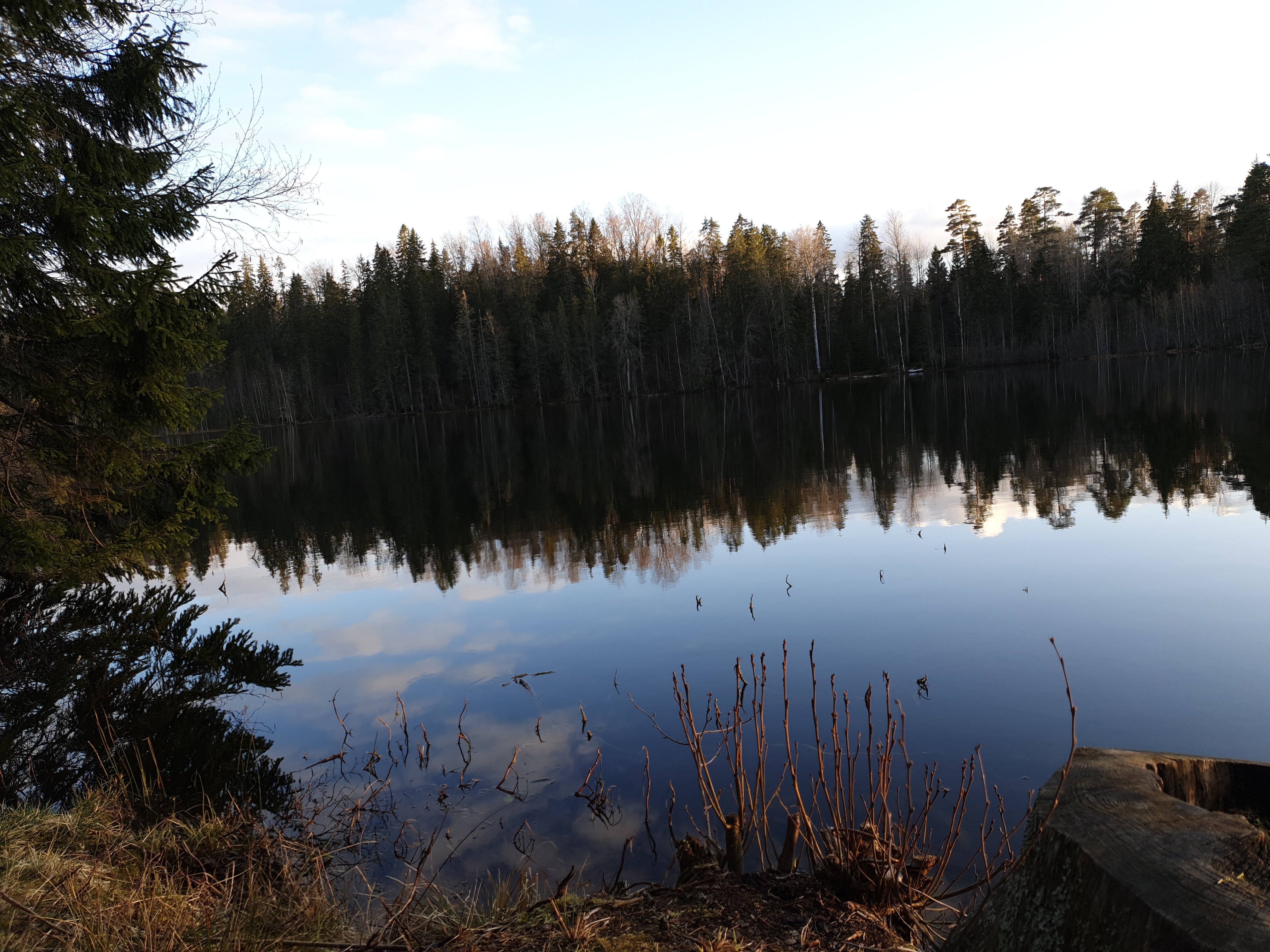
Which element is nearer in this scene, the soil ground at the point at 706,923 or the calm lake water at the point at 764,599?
the soil ground at the point at 706,923

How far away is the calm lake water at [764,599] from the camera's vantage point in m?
5.77

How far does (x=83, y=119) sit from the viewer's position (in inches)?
314

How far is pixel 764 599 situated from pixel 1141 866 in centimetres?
769

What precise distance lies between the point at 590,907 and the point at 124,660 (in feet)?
22.4

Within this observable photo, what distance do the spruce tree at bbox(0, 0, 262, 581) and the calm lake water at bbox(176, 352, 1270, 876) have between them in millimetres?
2502

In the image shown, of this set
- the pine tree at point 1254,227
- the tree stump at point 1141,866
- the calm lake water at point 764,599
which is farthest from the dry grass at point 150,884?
the pine tree at point 1254,227

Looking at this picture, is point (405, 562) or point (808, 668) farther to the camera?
point (405, 562)

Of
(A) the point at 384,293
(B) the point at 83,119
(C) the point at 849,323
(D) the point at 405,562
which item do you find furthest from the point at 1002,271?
(B) the point at 83,119

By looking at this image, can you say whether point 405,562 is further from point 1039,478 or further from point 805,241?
point 805,241

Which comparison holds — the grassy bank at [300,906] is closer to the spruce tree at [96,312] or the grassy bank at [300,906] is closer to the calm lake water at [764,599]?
the calm lake water at [764,599]

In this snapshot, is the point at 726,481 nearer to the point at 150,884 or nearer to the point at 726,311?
the point at 150,884

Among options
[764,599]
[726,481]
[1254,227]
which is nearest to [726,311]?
[1254,227]

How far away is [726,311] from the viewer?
216ft

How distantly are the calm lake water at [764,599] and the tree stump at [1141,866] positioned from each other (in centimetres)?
271
